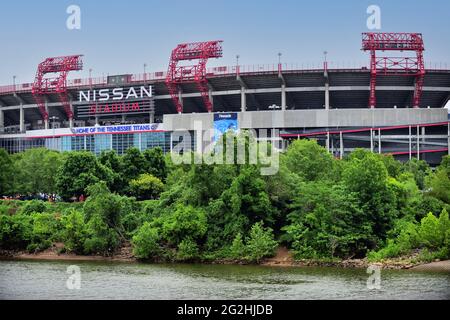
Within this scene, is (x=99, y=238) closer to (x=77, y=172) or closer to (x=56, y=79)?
(x=77, y=172)

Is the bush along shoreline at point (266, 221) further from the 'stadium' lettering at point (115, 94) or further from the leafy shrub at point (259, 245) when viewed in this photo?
the 'stadium' lettering at point (115, 94)

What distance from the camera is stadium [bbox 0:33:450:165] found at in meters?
104

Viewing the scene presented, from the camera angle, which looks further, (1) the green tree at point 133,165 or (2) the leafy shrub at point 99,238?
(1) the green tree at point 133,165

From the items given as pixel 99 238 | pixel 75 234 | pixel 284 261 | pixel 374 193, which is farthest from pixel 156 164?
pixel 374 193

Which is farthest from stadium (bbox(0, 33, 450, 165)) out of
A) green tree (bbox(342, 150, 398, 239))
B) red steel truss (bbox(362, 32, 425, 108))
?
green tree (bbox(342, 150, 398, 239))

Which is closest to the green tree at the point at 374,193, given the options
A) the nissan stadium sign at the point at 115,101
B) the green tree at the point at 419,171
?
the green tree at the point at 419,171

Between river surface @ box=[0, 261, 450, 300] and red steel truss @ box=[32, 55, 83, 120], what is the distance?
6185 cm

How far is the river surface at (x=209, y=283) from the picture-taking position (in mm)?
43119

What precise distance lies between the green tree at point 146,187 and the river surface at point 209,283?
22.1 metres

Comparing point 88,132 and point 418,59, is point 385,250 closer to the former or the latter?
point 418,59

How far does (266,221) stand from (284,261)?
167 inches

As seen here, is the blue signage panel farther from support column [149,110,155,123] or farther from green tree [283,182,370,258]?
green tree [283,182,370,258]

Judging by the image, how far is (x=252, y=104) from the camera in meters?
117
